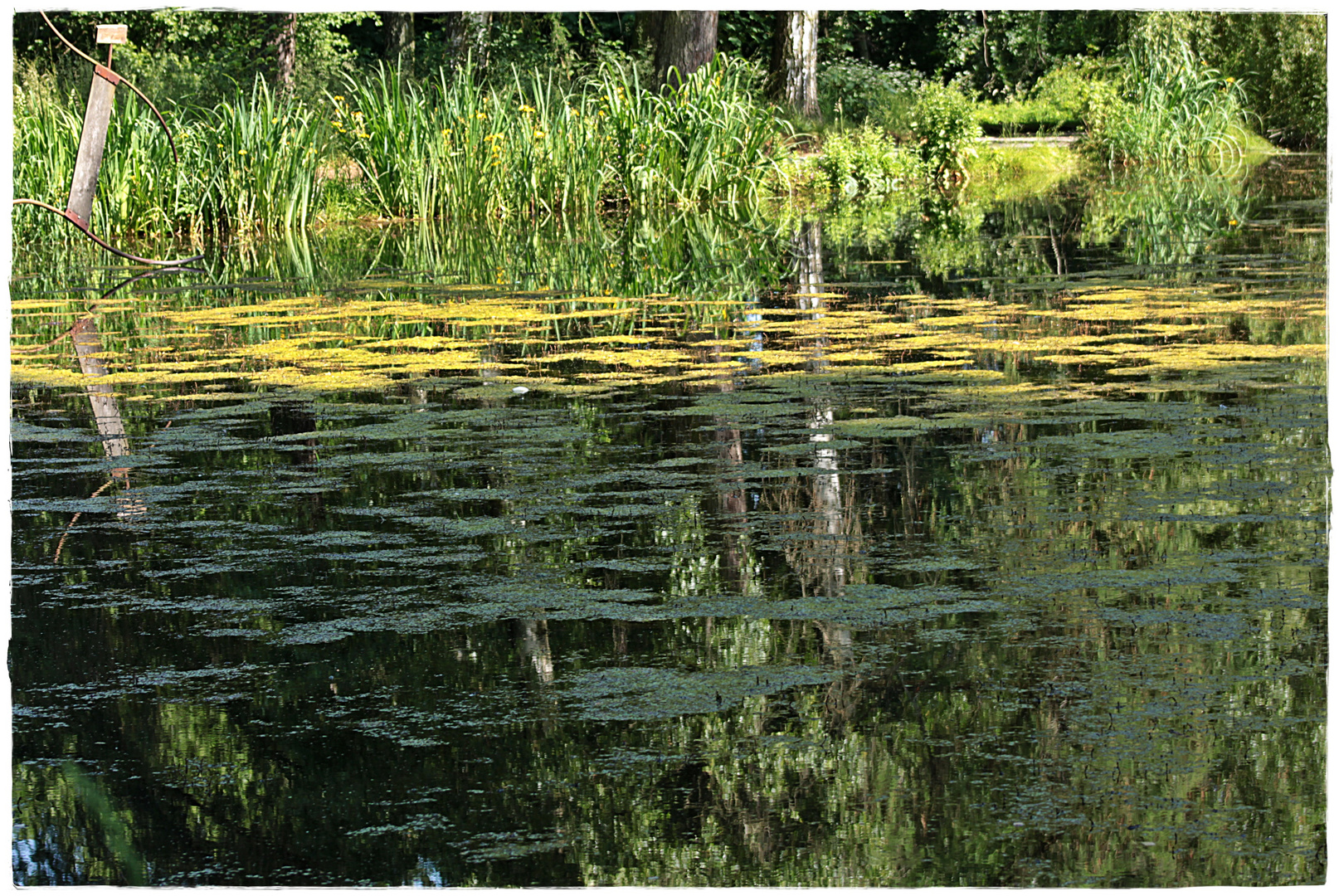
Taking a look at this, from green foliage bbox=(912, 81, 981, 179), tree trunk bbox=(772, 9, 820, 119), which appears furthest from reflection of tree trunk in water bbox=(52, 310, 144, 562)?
tree trunk bbox=(772, 9, 820, 119)

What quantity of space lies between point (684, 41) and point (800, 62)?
12.6 ft

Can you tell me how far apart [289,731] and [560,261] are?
8.44 m

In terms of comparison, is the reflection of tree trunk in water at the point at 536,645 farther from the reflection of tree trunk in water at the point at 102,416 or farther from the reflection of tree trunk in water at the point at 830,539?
the reflection of tree trunk in water at the point at 102,416

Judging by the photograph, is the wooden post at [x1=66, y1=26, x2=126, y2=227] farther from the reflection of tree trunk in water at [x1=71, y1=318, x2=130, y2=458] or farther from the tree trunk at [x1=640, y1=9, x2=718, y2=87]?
the tree trunk at [x1=640, y1=9, x2=718, y2=87]

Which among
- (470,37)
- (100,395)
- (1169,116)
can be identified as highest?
(470,37)

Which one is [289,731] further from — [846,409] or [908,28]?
[908,28]

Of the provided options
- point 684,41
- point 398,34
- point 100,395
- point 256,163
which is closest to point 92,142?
point 256,163

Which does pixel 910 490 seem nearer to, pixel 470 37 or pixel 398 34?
pixel 470 37

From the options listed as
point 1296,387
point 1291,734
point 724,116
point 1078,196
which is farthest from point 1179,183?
point 1291,734

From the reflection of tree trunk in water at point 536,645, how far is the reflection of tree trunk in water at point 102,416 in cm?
147

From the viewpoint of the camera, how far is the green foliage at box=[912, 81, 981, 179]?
20.3 m

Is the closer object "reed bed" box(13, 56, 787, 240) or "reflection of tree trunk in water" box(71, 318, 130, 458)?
"reflection of tree trunk in water" box(71, 318, 130, 458)

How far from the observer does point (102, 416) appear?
6375 millimetres

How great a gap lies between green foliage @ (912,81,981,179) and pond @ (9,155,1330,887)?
A: 1258 centimetres
